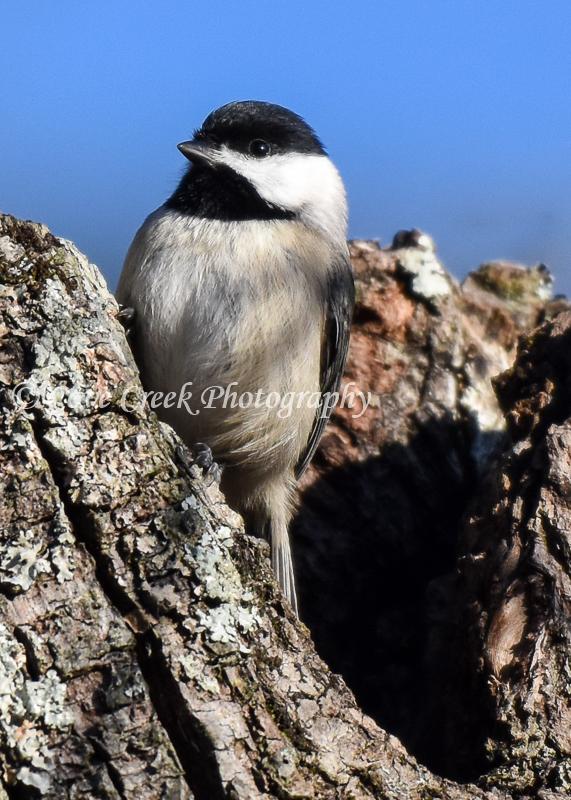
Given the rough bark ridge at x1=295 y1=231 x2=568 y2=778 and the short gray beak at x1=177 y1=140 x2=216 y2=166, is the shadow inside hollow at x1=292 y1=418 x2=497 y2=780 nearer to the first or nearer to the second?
the rough bark ridge at x1=295 y1=231 x2=568 y2=778

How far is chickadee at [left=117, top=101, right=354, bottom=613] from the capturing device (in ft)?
11.0

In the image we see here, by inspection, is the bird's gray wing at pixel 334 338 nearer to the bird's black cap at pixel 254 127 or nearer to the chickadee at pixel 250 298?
the chickadee at pixel 250 298

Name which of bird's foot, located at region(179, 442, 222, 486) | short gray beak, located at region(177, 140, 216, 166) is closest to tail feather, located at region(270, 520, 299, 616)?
bird's foot, located at region(179, 442, 222, 486)

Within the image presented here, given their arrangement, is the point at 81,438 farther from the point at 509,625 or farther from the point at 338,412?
the point at 338,412

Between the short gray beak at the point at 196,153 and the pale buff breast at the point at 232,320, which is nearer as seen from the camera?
the pale buff breast at the point at 232,320

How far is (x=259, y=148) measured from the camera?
152 inches

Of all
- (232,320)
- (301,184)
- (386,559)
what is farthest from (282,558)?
(301,184)

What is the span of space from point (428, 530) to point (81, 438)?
2422 millimetres

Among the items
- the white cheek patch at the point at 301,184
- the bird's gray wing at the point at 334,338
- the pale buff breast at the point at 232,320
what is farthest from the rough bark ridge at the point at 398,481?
the pale buff breast at the point at 232,320

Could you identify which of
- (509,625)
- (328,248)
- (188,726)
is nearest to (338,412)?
(328,248)

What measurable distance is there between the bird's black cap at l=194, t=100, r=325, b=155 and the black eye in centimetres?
2

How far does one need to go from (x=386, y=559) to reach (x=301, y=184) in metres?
1.82

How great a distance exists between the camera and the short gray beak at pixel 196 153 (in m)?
3.63

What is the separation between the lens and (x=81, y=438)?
2471 mm
